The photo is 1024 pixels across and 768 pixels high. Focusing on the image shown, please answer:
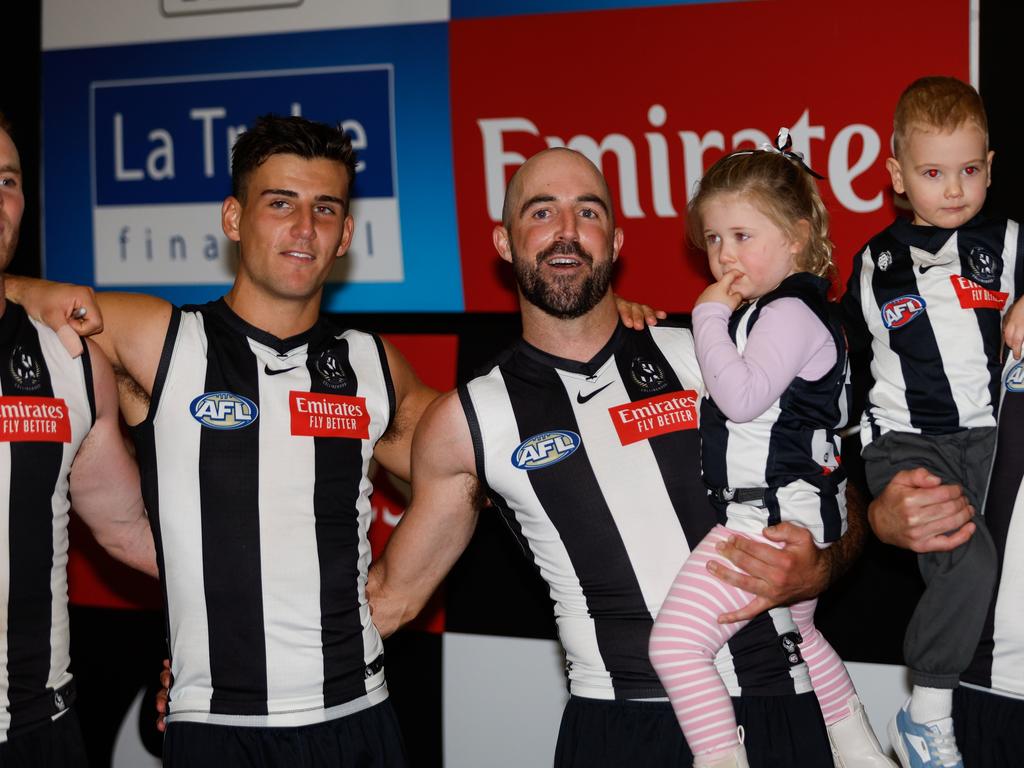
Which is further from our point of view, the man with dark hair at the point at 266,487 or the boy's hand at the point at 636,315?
the boy's hand at the point at 636,315

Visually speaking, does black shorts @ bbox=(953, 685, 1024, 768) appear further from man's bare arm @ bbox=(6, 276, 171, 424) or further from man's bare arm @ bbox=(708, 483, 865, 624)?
man's bare arm @ bbox=(6, 276, 171, 424)

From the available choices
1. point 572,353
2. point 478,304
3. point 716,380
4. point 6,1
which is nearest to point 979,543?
point 716,380

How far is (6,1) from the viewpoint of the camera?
3.38 meters

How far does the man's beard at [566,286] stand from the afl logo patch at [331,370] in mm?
451

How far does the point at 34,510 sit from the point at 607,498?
3.67ft

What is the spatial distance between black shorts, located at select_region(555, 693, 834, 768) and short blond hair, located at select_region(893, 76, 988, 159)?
1110mm

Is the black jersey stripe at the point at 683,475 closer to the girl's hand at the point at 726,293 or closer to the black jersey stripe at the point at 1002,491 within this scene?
the girl's hand at the point at 726,293

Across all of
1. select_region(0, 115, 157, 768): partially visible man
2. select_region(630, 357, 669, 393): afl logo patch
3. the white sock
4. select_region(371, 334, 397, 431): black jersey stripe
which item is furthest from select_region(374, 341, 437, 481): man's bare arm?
the white sock

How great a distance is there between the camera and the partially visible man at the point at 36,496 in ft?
6.80

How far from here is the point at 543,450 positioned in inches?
88.8

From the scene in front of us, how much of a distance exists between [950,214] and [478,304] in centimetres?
133

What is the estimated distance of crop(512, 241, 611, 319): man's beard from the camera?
90.5 inches

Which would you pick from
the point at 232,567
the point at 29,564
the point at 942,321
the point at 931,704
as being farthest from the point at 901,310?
the point at 29,564

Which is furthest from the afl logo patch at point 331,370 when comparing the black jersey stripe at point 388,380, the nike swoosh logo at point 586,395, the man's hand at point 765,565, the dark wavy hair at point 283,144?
the man's hand at point 765,565
